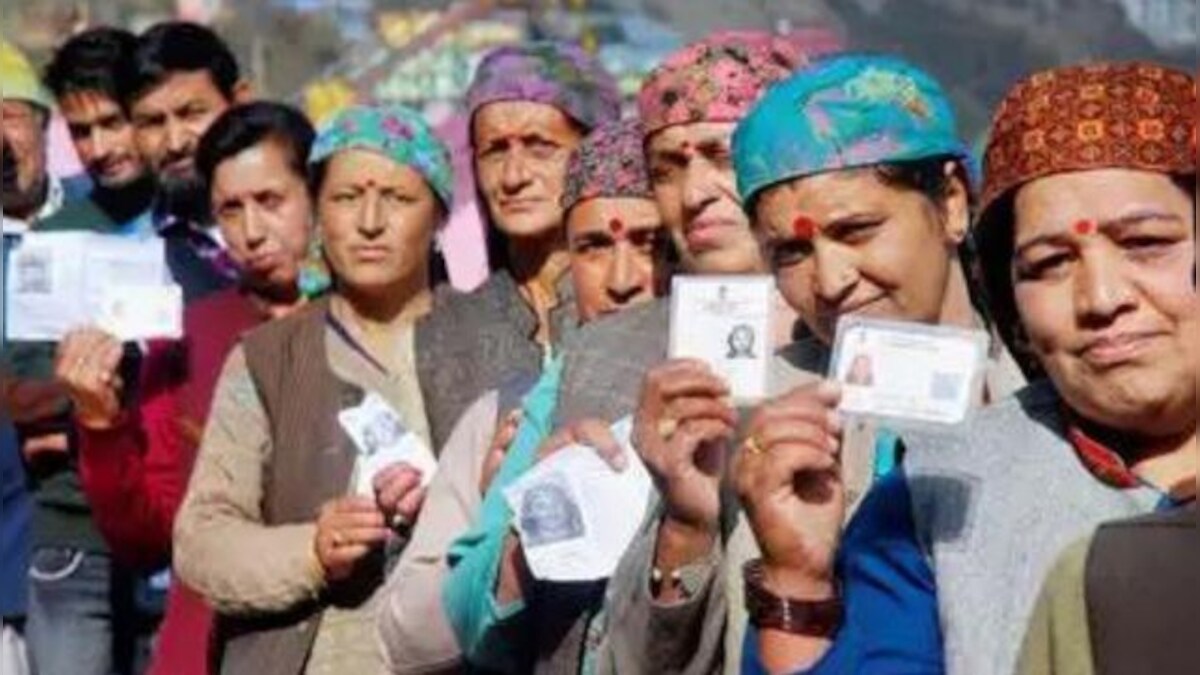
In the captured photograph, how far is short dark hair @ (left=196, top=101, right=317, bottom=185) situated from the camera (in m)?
7.30

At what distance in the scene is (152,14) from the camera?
13242 mm

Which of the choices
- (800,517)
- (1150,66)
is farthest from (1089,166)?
(800,517)

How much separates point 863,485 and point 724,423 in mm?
168

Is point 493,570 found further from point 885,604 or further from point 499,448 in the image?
point 885,604

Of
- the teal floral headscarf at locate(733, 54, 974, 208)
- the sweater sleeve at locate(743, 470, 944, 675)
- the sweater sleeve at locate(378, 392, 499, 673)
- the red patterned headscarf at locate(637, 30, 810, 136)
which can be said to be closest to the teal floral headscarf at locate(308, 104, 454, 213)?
the sweater sleeve at locate(378, 392, 499, 673)

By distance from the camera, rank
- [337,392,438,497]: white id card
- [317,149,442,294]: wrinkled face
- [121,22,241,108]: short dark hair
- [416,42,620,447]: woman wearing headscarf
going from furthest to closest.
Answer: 1. [121,22,241,108]: short dark hair
2. [317,149,442,294]: wrinkled face
3. [416,42,620,447]: woman wearing headscarf
4. [337,392,438,497]: white id card

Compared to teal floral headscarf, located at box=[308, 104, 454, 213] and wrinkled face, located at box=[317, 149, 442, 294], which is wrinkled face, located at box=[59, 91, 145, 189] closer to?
teal floral headscarf, located at box=[308, 104, 454, 213]

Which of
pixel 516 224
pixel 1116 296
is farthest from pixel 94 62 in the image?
pixel 1116 296

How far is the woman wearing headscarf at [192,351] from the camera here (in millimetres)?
7102

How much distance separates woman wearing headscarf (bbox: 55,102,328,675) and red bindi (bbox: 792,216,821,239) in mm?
3097

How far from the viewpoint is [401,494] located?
18.2 ft

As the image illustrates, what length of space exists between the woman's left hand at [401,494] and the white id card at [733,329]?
1.68 meters

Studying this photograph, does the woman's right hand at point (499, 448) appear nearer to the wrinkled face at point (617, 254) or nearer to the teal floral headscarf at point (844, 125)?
the wrinkled face at point (617, 254)

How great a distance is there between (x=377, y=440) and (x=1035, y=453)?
2.32 meters
